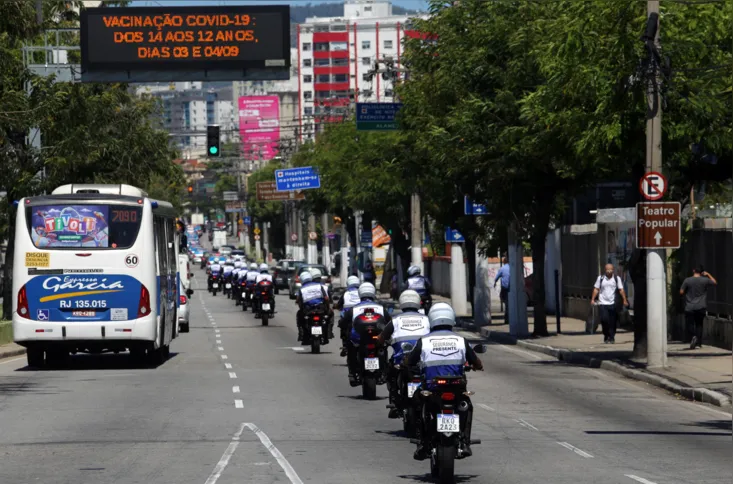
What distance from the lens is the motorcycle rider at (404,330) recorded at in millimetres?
17094

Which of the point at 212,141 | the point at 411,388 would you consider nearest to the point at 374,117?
the point at 212,141

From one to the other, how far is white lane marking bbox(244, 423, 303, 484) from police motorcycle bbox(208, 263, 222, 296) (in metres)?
69.7

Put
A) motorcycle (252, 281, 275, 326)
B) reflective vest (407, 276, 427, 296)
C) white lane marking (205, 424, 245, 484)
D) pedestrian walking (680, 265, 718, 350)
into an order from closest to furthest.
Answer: white lane marking (205, 424, 245, 484) < pedestrian walking (680, 265, 718, 350) < reflective vest (407, 276, 427, 296) < motorcycle (252, 281, 275, 326)

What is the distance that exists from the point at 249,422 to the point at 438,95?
756 inches

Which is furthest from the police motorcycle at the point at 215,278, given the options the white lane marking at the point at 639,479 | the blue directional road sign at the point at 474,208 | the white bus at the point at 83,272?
the white lane marking at the point at 639,479

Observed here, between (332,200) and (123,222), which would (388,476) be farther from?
(332,200)

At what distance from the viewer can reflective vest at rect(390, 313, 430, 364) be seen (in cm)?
1708

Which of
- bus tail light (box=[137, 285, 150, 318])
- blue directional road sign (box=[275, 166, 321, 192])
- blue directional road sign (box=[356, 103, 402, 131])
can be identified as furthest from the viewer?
blue directional road sign (box=[275, 166, 321, 192])

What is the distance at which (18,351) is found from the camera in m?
34.3

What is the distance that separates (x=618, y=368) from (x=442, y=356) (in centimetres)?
1437

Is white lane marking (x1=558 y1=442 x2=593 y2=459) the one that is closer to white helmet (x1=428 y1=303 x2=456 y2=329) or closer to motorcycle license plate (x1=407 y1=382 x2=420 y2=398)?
motorcycle license plate (x1=407 y1=382 x2=420 y2=398)

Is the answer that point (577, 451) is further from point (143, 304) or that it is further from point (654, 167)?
point (143, 304)

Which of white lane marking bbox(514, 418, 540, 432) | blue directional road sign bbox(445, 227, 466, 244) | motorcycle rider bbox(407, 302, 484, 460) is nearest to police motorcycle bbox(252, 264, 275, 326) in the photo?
blue directional road sign bbox(445, 227, 466, 244)

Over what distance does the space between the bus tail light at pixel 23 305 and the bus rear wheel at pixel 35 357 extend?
55.6 inches
